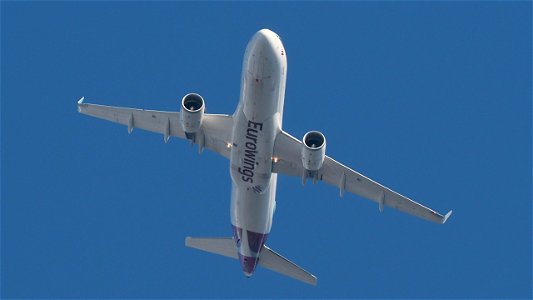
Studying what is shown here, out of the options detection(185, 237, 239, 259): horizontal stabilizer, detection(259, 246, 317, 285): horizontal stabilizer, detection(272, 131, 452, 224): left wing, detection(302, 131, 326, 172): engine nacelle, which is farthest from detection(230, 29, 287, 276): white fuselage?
detection(185, 237, 239, 259): horizontal stabilizer

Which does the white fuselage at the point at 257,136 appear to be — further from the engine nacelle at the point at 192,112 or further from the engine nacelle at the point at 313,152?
the engine nacelle at the point at 192,112

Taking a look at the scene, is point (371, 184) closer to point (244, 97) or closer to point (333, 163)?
point (333, 163)

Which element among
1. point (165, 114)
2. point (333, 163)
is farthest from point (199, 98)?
point (333, 163)

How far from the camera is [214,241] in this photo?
205 ft

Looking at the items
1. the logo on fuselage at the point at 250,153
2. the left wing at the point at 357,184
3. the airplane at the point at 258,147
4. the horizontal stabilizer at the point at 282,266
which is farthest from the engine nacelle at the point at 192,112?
the horizontal stabilizer at the point at 282,266

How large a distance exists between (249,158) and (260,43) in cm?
590

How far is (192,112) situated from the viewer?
56.0 m

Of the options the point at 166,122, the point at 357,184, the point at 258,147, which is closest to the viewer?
the point at 258,147

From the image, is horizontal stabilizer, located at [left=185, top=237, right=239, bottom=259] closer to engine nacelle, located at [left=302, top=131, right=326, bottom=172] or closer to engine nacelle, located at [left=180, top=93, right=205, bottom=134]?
engine nacelle, located at [left=180, top=93, right=205, bottom=134]

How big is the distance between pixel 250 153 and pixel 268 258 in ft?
28.0

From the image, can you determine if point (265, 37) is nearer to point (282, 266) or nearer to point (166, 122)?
point (166, 122)

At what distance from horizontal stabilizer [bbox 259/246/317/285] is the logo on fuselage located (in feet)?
22.5

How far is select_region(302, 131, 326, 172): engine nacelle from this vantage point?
54781 mm

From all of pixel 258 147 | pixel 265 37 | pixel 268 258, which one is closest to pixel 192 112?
pixel 258 147
